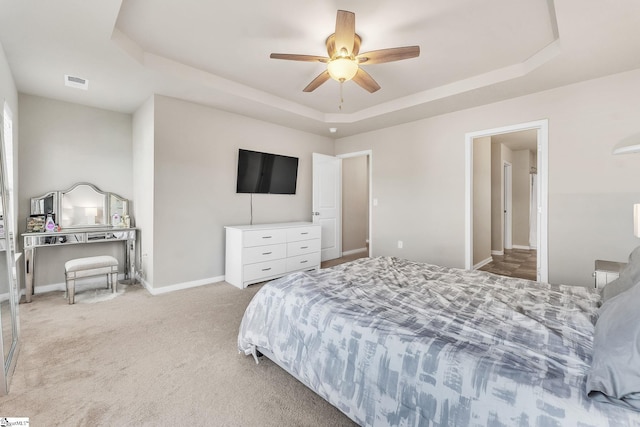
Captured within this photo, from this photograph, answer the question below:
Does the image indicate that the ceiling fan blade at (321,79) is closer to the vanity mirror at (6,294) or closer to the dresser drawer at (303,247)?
the dresser drawer at (303,247)

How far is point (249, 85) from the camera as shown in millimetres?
3580

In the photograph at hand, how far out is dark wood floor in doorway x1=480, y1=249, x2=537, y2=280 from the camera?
4625mm

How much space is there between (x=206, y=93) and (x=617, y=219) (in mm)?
4705

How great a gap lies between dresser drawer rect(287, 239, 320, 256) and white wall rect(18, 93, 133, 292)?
244 centimetres

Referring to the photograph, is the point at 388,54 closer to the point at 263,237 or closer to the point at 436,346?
the point at 436,346

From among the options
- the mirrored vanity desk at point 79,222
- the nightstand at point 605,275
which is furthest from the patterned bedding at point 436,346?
the mirrored vanity desk at point 79,222

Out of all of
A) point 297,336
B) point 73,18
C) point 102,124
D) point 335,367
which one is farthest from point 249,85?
point 335,367

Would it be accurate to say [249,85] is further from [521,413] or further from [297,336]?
[521,413]

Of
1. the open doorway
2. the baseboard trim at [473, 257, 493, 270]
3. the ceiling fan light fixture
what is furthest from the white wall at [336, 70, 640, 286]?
the ceiling fan light fixture

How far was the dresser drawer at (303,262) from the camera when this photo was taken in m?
4.34

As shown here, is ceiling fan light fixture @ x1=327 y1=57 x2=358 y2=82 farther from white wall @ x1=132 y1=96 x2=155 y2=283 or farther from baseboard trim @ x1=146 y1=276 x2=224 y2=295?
baseboard trim @ x1=146 y1=276 x2=224 y2=295

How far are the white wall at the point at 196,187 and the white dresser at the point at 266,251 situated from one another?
29 centimetres

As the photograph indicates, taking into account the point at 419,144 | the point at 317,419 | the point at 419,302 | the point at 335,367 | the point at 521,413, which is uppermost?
the point at 419,144

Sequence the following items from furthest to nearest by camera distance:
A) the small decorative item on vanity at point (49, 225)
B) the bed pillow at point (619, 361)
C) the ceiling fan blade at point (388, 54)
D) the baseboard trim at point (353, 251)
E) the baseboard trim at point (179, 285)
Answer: the baseboard trim at point (353, 251) → the baseboard trim at point (179, 285) → the small decorative item on vanity at point (49, 225) → the ceiling fan blade at point (388, 54) → the bed pillow at point (619, 361)
